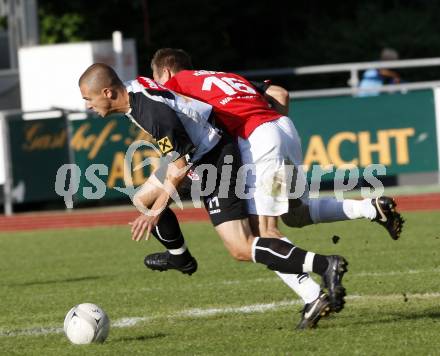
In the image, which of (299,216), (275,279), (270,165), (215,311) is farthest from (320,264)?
(275,279)

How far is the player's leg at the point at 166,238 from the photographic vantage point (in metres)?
8.53

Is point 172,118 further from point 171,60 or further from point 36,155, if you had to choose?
point 36,155

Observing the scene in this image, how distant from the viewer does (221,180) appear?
7496 millimetres

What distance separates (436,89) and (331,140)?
1.65 meters

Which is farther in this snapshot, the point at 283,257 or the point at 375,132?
the point at 375,132

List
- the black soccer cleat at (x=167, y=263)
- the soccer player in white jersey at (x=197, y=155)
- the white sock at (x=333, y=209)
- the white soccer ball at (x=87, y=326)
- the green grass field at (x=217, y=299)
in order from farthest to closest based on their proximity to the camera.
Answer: the black soccer cleat at (x=167, y=263) < the white sock at (x=333, y=209) < the white soccer ball at (x=87, y=326) < the soccer player in white jersey at (x=197, y=155) < the green grass field at (x=217, y=299)

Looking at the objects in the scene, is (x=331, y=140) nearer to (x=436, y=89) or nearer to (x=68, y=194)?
(x=436, y=89)

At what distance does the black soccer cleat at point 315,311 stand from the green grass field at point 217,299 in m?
0.06

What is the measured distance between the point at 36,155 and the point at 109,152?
1078 mm

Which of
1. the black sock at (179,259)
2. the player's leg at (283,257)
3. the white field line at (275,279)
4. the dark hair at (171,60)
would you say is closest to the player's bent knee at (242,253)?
the player's leg at (283,257)

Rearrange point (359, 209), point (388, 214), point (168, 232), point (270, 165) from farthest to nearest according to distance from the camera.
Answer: point (168, 232), point (359, 209), point (388, 214), point (270, 165)

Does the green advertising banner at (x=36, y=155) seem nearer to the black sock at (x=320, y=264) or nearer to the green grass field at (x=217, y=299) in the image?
the green grass field at (x=217, y=299)

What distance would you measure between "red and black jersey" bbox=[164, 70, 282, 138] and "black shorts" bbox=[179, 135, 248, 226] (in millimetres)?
135

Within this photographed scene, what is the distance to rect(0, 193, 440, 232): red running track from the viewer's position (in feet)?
53.4
